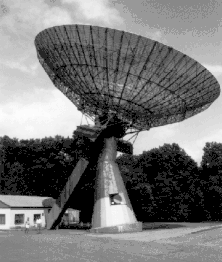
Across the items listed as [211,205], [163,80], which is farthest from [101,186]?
[211,205]

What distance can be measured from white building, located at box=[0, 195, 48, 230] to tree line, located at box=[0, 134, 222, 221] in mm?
17803

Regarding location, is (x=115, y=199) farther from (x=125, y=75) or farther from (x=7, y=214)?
(x=7, y=214)

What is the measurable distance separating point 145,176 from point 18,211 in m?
31.1

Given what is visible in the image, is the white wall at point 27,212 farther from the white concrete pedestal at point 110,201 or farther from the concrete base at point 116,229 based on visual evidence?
the concrete base at point 116,229

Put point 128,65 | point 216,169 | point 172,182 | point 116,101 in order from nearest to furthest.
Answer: point 128,65, point 116,101, point 172,182, point 216,169

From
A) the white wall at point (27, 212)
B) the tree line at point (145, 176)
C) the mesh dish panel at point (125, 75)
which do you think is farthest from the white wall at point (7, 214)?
the tree line at point (145, 176)

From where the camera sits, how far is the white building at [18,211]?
141ft

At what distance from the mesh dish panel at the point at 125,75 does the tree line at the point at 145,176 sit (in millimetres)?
32550

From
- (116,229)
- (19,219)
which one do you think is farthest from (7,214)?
(116,229)

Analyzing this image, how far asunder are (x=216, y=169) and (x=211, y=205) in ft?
28.4

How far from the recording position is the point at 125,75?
28859 millimetres

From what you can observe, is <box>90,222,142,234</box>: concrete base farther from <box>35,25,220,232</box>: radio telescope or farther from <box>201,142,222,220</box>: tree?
<box>201,142,222,220</box>: tree

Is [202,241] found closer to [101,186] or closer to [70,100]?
[101,186]

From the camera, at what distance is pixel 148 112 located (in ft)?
106
